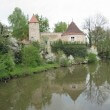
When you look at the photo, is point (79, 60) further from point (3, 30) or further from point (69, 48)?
point (3, 30)

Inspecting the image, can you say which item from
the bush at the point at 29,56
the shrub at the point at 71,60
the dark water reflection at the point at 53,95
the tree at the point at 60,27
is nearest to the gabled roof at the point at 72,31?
the shrub at the point at 71,60

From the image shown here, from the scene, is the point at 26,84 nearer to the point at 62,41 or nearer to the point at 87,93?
the point at 87,93

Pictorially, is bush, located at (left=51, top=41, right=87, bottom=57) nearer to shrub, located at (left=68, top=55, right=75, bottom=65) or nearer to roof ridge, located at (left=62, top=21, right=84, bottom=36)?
shrub, located at (left=68, top=55, right=75, bottom=65)

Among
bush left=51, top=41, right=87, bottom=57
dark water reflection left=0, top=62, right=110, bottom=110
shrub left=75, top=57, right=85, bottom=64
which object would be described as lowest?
dark water reflection left=0, top=62, right=110, bottom=110

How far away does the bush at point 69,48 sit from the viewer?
41.1 metres

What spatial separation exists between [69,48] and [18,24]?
46.8 feet

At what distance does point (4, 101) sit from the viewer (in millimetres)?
15000

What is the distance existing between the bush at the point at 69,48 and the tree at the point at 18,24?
896cm

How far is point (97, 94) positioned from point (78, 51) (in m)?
26.5

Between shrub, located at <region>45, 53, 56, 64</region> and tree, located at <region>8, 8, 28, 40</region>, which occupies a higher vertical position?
tree, located at <region>8, 8, 28, 40</region>

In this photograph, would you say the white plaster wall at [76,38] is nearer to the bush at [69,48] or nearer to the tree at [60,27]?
the bush at [69,48]

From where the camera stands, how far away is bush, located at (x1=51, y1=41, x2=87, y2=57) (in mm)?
41125

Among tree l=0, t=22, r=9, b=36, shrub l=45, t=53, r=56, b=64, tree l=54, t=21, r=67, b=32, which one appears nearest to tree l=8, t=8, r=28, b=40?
shrub l=45, t=53, r=56, b=64

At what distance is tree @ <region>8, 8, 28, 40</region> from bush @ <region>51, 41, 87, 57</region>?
8959mm
